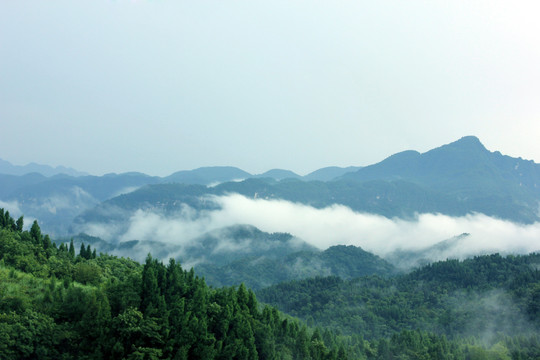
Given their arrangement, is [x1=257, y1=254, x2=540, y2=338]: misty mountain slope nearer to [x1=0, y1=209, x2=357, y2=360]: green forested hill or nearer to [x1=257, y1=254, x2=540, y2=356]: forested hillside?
[x1=257, y1=254, x2=540, y2=356]: forested hillside

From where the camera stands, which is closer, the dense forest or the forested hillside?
the dense forest

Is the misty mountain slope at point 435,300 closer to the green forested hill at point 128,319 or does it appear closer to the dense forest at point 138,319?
the dense forest at point 138,319

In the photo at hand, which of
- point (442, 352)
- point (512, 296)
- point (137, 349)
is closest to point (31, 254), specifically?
point (137, 349)

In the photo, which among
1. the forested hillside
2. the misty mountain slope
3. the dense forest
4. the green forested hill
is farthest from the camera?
the misty mountain slope

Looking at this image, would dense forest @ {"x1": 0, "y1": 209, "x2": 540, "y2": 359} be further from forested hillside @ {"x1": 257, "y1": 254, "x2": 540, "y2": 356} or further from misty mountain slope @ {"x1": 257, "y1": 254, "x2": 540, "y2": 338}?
misty mountain slope @ {"x1": 257, "y1": 254, "x2": 540, "y2": 338}

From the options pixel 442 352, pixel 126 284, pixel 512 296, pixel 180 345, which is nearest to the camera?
pixel 180 345

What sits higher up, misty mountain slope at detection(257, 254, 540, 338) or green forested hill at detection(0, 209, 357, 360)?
green forested hill at detection(0, 209, 357, 360)

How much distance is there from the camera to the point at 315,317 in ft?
454

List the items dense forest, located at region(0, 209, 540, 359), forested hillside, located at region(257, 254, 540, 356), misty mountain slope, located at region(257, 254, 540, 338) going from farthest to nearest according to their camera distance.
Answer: misty mountain slope, located at region(257, 254, 540, 338)
forested hillside, located at region(257, 254, 540, 356)
dense forest, located at region(0, 209, 540, 359)

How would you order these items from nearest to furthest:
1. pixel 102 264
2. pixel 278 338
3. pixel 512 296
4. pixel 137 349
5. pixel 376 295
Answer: pixel 137 349, pixel 278 338, pixel 102 264, pixel 512 296, pixel 376 295

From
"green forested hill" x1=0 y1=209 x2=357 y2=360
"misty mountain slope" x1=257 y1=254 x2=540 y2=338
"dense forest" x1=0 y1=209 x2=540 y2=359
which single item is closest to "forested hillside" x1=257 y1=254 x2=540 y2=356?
"misty mountain slope" x1=257 y1=254 x2=540 y2=338

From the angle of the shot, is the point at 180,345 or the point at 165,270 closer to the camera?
the point at 180,345

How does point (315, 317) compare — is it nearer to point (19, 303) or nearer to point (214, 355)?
point (214, 355)

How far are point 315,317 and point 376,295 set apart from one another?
1109 inches
